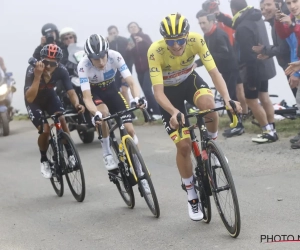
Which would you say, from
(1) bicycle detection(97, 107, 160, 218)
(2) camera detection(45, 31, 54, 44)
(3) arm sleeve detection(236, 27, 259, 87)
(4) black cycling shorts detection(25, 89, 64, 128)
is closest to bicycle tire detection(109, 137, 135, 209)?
(1) bicycle detection(97, 107, 160, 218)

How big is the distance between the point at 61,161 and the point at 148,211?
163 cm

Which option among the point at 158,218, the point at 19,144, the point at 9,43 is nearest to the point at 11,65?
the point at 9,43

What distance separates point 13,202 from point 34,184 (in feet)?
3.77

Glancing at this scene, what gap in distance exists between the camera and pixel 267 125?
423 inches

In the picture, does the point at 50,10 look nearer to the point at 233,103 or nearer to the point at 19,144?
the point at 19,144

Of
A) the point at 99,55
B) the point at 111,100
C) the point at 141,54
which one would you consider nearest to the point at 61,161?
the point at 111,100

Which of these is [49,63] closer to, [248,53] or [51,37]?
[248,53]

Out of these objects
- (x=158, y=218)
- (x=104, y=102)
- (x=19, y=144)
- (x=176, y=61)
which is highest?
(x=176, y=61)

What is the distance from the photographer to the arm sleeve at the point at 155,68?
665 cm

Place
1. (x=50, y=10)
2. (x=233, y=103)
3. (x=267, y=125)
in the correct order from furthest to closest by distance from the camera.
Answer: (x=50, y=10)
(x=267, y=125)
(x=233, y=103)

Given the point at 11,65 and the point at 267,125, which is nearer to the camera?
the point at 267,125

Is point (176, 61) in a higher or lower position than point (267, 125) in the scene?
higher

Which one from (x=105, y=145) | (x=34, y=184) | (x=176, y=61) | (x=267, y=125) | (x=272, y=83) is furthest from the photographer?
(x=272, y=83)

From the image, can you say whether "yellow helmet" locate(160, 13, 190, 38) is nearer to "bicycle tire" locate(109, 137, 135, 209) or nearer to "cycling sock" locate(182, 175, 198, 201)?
"cycling sock" locate(182, 175, 198, 201)
